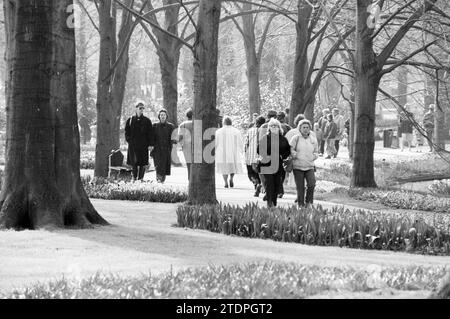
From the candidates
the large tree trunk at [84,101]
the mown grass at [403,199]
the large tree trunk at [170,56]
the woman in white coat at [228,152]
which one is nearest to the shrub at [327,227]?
the mown grass at [403,199]

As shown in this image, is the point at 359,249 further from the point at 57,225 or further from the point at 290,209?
the point at 57,225

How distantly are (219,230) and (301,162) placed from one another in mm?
3882

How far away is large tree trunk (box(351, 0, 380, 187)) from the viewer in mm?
20094

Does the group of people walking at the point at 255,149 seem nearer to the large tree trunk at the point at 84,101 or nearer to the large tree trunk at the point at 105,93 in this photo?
the large tree trunk at the point at 105,93

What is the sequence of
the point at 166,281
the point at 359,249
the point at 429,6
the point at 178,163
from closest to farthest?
the point at 166,281 < the point at 359,249 < the point at 429,6 < the point at 178,163

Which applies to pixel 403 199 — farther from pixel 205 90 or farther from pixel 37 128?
pixel 37 128

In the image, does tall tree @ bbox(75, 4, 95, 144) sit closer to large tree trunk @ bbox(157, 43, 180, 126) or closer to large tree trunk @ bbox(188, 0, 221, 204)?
large tree trunk @ bbox(157, 43, 180, 126)

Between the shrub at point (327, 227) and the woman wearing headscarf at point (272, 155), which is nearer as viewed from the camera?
the shrub at point (327, 227)

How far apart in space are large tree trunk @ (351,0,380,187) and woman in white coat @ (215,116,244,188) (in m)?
2.79

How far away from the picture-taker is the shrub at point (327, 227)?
10.9 m

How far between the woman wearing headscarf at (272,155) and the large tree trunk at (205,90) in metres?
1.48

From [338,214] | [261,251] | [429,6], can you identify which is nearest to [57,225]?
[261,251]

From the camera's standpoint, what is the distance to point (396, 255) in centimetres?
1038

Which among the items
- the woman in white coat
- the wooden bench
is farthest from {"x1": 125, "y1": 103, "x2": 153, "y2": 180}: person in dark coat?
the woman in white coat
